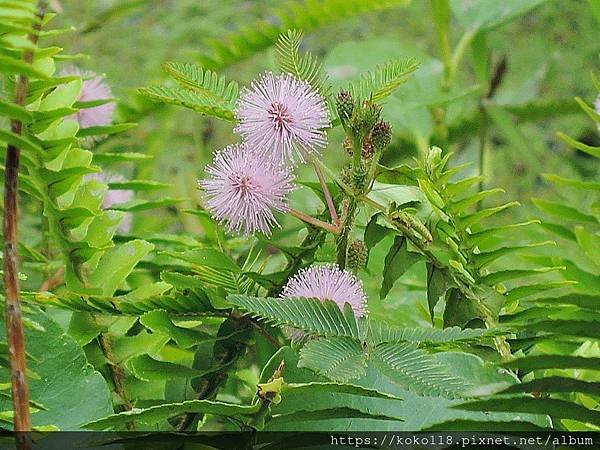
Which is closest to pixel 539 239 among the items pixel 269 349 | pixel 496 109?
pixel 269 349

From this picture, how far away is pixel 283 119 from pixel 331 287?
0.26 feet

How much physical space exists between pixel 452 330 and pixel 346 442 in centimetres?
6

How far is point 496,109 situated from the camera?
45.9 inches

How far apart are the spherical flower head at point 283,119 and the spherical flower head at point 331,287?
0.17 feet

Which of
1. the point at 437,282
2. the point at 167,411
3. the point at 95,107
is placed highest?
the point at 95,107

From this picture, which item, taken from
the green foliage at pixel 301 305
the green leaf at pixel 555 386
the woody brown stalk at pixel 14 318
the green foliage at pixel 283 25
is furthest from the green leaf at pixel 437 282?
the green foliage at pixel 283 25

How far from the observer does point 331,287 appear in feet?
1.27

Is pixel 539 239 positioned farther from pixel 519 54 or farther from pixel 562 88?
pixel 562 88

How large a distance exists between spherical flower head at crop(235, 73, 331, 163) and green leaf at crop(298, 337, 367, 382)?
9cm

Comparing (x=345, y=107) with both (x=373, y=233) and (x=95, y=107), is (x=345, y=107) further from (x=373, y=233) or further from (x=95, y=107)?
(x=95, y=107)

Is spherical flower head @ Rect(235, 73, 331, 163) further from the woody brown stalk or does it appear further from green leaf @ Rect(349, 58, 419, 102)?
the woody brown stalk

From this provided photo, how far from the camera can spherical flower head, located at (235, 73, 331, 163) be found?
408 mm

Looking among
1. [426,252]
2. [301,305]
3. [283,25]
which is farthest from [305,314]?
[283,25]

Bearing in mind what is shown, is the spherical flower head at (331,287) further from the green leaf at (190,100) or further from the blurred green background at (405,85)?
the blurred green background at (405,85)
